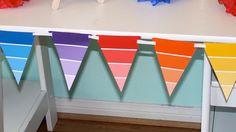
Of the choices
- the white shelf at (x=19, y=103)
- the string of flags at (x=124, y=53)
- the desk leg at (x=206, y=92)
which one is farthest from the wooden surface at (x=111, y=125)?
the string of flags at (x=124, y=53)

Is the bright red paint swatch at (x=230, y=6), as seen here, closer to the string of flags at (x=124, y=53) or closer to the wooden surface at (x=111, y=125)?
the string of flags at (x=124, y=53)

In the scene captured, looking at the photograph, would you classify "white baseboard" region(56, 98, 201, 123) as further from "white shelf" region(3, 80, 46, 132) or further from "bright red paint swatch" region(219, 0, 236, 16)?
"bright red paint swatch" region(219, 0, 236, 16)

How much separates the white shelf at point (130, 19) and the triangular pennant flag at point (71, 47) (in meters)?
0.03

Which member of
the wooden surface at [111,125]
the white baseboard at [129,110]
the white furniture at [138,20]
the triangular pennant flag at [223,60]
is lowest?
the wooden surface at [111,125]

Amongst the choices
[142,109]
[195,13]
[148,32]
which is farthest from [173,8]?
[142,109]

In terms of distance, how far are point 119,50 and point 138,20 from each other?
3.8 inches

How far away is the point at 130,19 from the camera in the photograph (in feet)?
3.61

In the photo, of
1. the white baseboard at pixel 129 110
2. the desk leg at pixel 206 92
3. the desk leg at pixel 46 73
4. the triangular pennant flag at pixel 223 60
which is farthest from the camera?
the white baseboard at pixel 129 110

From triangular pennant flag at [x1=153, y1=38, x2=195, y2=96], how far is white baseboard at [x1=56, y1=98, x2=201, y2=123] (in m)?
0.74

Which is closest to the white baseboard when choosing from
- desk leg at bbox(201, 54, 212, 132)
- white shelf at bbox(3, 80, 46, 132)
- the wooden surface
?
the wooden surface

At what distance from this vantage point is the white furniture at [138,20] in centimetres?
102

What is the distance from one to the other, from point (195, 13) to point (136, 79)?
669 millimetres

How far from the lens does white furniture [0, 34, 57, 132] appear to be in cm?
159

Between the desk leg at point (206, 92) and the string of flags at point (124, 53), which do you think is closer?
the string of flags at point (124, 53)
